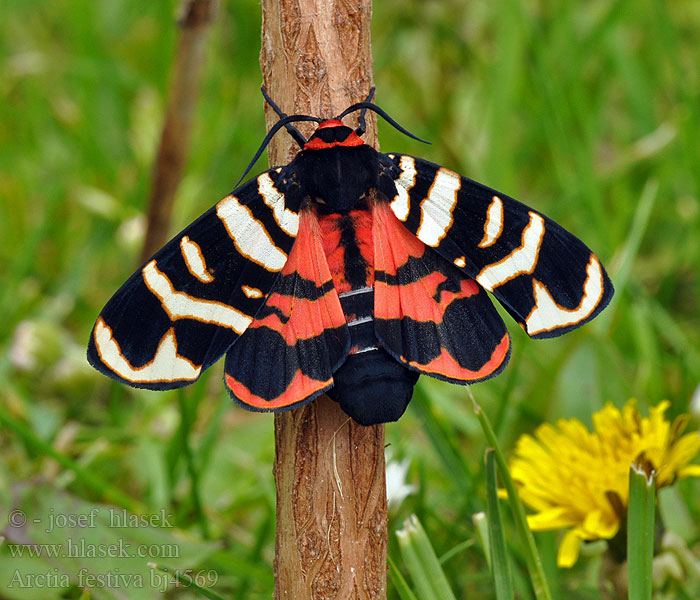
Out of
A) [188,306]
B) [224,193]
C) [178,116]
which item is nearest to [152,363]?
[188,306]

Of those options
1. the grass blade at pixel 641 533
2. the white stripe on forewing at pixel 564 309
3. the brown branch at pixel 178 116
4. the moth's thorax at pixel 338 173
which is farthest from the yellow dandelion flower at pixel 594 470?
the brown branch at pixel 178 116

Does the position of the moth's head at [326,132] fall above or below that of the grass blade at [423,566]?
above

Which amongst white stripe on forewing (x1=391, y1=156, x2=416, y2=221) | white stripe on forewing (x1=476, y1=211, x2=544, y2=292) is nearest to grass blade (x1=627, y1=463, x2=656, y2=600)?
white stripe on forewing (x1=476, y1=211, x2=544, y2=292)

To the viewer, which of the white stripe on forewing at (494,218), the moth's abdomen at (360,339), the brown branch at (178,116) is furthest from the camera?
the brown branch at (178,116)

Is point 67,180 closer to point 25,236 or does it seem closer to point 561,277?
point 25,236

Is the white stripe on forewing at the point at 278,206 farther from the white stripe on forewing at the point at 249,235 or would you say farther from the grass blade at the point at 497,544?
the grass blade at the point at 497,544

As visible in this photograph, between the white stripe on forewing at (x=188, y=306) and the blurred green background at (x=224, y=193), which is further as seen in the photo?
the blurred green background at (x=224, y=193)

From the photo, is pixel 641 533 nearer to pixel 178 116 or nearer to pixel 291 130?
pixel 291 130
